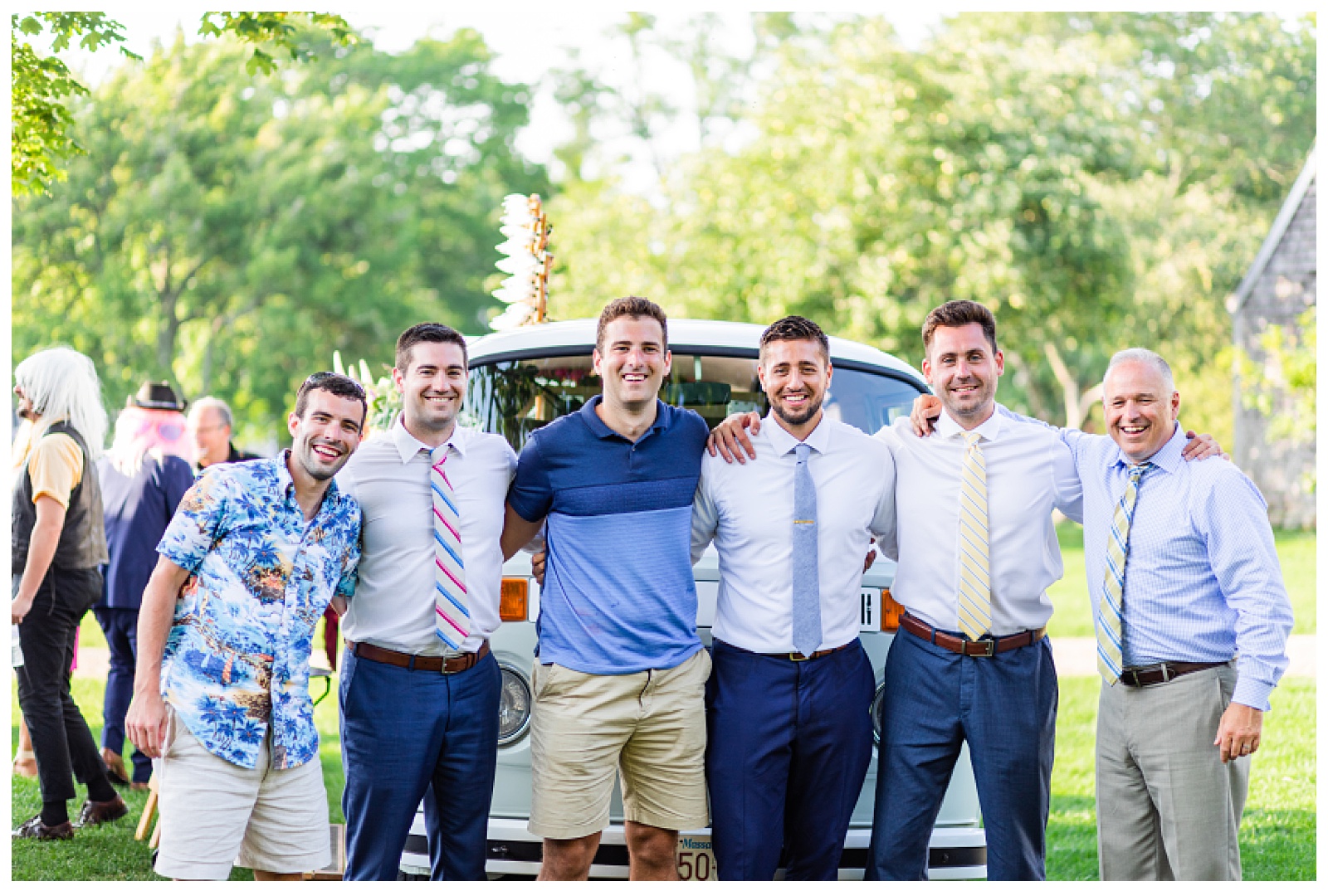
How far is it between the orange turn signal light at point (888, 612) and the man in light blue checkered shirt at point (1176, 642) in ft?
2.20

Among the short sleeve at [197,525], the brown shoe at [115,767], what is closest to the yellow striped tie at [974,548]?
the short sleeve at [197,525]

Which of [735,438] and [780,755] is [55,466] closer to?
[735,438]

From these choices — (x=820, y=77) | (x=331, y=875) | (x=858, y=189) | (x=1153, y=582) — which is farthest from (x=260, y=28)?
(x=820, y=77)

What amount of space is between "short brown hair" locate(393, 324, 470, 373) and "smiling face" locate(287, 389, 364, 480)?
38 centimetres

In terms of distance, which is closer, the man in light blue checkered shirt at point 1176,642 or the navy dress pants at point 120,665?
the man in light blue checkered shirt at point 1176,642

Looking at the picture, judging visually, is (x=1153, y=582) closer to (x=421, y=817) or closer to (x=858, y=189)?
(x=421, y=817)

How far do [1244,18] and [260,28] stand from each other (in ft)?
118

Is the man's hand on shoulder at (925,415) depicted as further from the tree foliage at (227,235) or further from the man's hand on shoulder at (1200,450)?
the tree foliage at (227,235)

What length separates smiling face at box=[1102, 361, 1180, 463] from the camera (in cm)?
404

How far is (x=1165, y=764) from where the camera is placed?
3.90m

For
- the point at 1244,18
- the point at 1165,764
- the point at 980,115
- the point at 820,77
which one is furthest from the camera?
the point at 1244,18

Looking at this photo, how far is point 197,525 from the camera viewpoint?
11.8 ft

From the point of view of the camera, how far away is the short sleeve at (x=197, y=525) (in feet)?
11.8

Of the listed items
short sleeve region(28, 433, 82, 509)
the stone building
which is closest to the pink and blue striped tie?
short sleeve region(28, 433, 82, 509)
